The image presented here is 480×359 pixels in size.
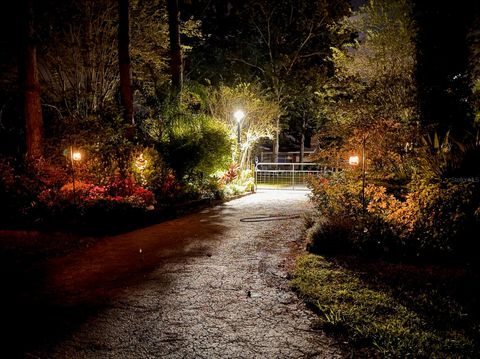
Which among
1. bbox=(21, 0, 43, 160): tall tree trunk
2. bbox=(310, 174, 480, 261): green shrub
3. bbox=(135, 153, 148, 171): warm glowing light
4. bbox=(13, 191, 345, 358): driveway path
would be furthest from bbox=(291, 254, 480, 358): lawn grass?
bbox=(21, 0, 43, 160): tall tree trunk

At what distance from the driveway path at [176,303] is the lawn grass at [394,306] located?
303 millimetres

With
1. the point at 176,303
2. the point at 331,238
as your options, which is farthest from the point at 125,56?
the point at 176,303

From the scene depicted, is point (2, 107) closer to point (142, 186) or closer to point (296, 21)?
point (142, 186)

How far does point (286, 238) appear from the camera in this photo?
7.83m

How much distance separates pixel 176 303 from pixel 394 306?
2659 millimetres

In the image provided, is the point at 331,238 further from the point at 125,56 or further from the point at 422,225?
the point at 125,56

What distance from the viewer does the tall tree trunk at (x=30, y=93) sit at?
934 centimetres

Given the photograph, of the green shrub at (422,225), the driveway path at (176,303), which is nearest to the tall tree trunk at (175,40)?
the driveway path at (176,303)

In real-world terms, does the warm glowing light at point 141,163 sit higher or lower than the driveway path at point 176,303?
higher

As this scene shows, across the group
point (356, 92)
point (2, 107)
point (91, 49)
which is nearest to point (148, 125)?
point (91, 49)

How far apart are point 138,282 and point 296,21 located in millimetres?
25259

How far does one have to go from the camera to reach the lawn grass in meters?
3.25

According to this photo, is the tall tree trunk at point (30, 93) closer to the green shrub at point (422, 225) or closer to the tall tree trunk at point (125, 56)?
the tall tree trunk at point (125, 56)

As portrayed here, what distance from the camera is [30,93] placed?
9.49 metres
